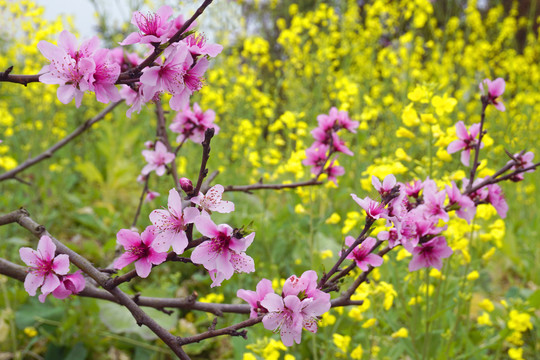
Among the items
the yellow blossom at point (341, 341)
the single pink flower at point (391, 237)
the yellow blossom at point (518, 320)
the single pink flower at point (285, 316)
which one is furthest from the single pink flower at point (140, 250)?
the yellow blossom at point (518, 320)

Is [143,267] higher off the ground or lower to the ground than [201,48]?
lower

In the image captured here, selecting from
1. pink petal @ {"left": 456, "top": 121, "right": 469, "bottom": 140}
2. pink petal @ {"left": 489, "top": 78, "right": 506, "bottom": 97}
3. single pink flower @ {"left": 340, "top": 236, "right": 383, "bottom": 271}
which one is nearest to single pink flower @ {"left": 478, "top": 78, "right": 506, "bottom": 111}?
pink petal @ {"left": 489, "top": 78, "right": 506, "bottom": 97}

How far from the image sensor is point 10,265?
112 cm

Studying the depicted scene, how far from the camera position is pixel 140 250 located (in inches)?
35.2

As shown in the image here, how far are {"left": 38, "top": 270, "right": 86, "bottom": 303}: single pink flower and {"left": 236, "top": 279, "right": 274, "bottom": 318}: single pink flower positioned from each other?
323 millimetres

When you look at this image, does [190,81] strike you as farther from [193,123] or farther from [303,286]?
[193,123]

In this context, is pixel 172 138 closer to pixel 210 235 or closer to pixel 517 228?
pixel 517 228

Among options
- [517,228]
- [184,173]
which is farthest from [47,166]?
[517,228]

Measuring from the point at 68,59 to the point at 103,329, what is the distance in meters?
1.72

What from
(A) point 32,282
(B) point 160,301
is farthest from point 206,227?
(B) point 160,301

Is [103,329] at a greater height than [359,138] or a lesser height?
lesser

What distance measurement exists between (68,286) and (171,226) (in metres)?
0.30

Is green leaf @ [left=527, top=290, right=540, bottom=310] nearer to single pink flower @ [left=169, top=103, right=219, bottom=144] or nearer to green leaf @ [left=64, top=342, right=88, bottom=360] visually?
single pink flower @ [left=169, top=103, right=219, bottom=144]

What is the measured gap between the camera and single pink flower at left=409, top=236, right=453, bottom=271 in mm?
1061
